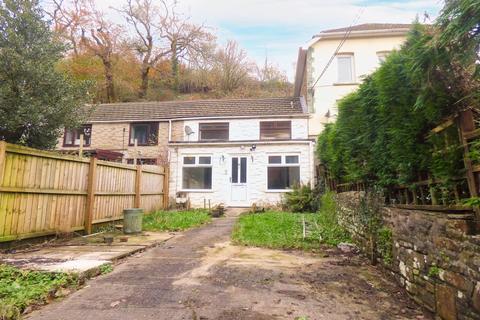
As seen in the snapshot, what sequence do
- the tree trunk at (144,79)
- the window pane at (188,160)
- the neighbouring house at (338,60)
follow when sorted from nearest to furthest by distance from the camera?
the window pane at (188,160) < the neighbouring house at (338,60) < the tree trunk at (144,79)

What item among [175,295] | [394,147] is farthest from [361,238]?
[175,295]

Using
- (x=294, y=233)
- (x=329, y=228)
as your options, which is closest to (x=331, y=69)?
(x=329, y=228)

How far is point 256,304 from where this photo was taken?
10.9 ft

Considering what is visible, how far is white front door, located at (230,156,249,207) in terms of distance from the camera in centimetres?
1470

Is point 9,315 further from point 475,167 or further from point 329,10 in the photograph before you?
point 329,10

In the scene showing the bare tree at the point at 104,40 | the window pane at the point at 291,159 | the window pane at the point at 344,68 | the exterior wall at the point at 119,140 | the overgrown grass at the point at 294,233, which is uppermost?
the bare tree at the point at 104,40

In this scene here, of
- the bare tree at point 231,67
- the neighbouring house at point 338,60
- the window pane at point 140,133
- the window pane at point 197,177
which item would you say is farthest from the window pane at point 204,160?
the bare tree at point 231,67

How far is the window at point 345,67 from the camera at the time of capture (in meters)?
16.6

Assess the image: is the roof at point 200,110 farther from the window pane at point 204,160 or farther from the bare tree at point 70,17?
the bare tree at point 70,17

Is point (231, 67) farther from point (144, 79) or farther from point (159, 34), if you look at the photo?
point (144, 79)

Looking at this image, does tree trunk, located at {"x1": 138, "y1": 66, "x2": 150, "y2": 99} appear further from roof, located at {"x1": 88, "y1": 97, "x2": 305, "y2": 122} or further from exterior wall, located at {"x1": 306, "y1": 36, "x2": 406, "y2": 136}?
exterior wall, located at {"x1": 306, "y1": 36, "x2": 406, "y2": 136}

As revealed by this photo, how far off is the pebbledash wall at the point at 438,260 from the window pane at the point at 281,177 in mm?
10142

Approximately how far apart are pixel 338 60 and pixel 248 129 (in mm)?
6653

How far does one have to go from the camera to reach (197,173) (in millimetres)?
15266
